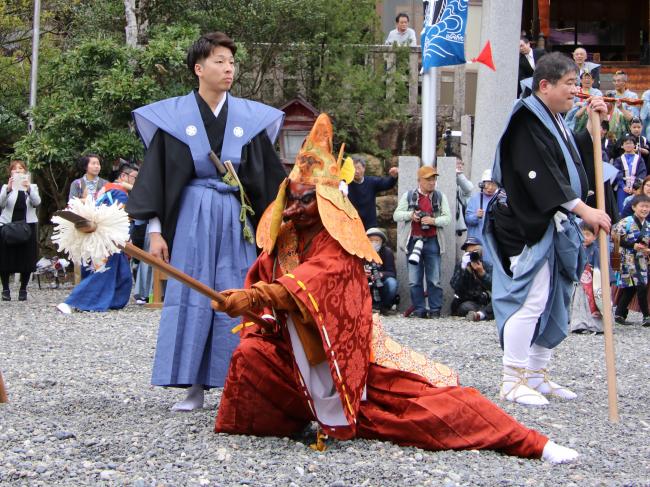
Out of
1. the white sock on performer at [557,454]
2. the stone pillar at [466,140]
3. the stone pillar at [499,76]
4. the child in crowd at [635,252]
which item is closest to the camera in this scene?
the white sock on performer at [557,454]

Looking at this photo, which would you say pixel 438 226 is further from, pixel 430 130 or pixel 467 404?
pixel 467 404

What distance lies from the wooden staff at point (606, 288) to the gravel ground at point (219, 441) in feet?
0.51

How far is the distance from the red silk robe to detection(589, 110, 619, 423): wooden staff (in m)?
1.08

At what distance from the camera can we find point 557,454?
454 centimetres

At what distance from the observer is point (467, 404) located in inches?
184

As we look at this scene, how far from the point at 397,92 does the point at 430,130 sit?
339 cm

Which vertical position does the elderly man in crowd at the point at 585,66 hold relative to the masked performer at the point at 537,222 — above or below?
above

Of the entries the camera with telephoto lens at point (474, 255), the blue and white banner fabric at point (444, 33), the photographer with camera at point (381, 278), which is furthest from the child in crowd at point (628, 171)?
the photographer with camera at point (381, 278)

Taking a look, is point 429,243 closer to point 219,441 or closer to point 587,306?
point 587,306

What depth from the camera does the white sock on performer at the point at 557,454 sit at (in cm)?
453

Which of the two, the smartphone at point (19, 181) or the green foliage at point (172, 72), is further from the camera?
the green foliage at point (172, 72)

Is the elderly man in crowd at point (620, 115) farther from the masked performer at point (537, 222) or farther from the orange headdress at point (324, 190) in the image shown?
the orange headdress at point (324, 190)

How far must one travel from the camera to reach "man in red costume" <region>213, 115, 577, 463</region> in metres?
4.57

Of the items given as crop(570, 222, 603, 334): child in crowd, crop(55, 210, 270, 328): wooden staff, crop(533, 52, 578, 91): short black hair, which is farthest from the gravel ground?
crop(533, 52, 578, 91): short black hair
